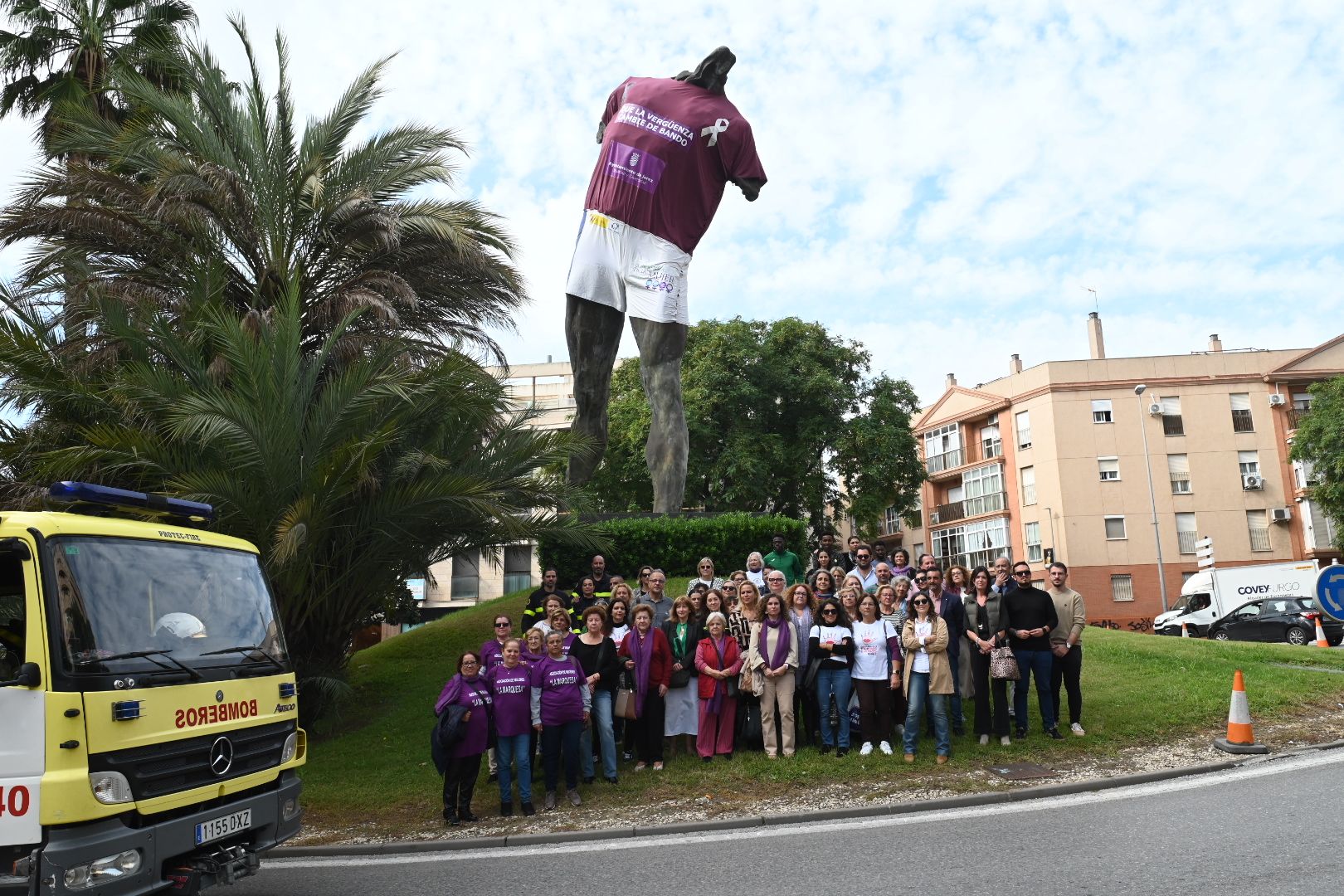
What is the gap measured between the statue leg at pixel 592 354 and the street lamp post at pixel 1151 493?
32.5 m

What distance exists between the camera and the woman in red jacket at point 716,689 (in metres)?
10.0

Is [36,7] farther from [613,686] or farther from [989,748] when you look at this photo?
[989,748]

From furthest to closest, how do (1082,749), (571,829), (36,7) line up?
(36,7) < (1082,749) < (571,829)

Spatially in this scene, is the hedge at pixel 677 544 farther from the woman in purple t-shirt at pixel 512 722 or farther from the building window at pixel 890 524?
the building window at pixel 890 524

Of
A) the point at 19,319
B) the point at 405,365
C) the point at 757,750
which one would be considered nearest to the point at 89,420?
the point at 19,319

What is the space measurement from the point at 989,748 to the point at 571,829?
4176 mm

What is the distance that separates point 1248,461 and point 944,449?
14.7m

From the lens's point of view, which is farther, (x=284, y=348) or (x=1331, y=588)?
(x=284, y=348)

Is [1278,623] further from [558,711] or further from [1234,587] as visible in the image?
[558,711]

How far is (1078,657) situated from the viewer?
34.1 feet

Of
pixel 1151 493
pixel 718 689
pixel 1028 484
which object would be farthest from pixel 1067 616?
pixel 1028 484

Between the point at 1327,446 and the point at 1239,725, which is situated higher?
the point at 1327,446

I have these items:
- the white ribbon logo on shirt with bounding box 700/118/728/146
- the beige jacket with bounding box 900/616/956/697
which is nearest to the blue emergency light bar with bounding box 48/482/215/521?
the beige jacket with bounding box 900/616/956/697

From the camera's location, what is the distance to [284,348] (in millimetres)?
11156
